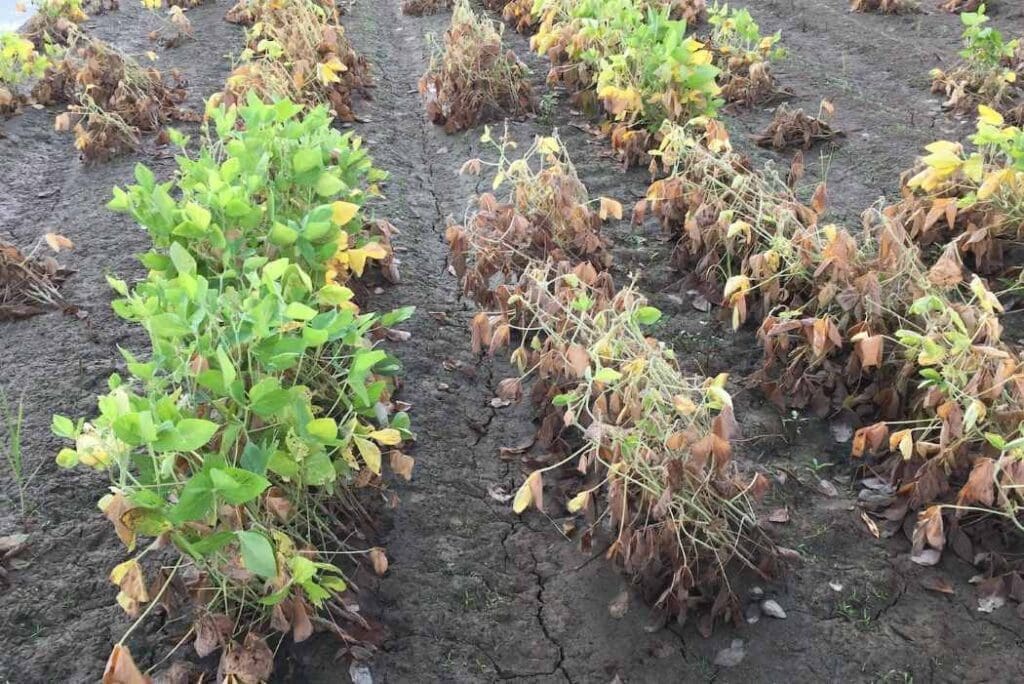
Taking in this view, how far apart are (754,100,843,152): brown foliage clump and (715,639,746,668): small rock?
10.6 feet

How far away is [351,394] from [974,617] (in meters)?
1.75

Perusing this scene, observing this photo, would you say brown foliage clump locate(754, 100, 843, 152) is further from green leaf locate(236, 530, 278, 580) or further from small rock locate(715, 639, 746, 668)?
green leaf locate(236, 530, 278, 580)

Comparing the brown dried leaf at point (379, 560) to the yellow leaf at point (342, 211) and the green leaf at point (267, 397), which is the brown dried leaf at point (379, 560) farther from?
the yellow leaf at point (342, 211)

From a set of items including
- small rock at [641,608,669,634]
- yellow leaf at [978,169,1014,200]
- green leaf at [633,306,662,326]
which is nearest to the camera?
small rock at [641,608,669,634]

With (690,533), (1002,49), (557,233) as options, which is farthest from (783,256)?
(1002,49)

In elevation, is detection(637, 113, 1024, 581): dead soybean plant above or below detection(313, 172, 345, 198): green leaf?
below

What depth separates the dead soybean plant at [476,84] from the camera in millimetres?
4945

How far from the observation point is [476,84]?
5016mm

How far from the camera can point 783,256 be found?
292 cm

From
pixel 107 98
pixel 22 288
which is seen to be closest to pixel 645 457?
pixel 22 288

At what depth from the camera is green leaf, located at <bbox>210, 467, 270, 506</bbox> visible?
60.7 inches

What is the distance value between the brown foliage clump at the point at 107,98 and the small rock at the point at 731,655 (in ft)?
14.1

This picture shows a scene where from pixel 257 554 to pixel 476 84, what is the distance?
399 cm

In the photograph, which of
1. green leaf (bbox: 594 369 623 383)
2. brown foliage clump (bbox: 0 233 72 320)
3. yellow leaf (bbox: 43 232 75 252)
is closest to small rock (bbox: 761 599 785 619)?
green leaf (bbox: 594 369 623 383)
